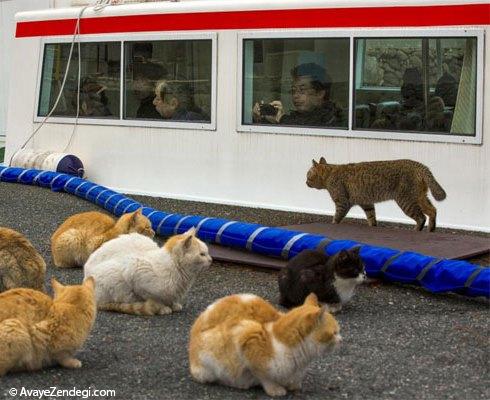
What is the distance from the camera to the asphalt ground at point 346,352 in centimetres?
610

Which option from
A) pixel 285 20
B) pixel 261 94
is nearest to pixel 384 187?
pixel 261 94

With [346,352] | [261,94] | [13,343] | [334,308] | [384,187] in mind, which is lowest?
[346,352]

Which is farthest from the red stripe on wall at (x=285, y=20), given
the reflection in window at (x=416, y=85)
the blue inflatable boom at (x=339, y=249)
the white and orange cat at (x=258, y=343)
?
the white and orange cat at (x=258, y=343)

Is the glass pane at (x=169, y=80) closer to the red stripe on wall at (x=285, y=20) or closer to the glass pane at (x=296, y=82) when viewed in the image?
the red stripe on wall at (x=285, y=20)

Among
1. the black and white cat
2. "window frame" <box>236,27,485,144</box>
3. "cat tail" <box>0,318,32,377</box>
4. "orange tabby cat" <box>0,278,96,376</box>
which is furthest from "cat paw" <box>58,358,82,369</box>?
"window frame" <box>236,27,485,144</box>

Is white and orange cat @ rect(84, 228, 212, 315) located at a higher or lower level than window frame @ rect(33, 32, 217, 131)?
lower

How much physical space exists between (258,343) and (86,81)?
10248 mm

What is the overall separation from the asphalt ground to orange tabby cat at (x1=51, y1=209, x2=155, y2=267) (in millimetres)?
154

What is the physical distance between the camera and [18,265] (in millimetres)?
7785

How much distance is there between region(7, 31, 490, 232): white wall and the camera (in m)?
11.7

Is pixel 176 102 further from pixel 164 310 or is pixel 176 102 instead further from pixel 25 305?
pixel 25 305

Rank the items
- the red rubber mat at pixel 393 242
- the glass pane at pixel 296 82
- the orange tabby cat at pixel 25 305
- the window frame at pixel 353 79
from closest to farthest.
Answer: the orange tabby cat at pixel 25 305, the red rubber mat at pixel 393 242, the window frame at pixel 353 79, the glass pane at pixel 296 82

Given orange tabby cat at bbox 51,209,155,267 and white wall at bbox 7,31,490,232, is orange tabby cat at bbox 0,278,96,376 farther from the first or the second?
white wall at bbox 7,31,490,232

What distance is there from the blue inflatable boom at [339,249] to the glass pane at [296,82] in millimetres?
2279
